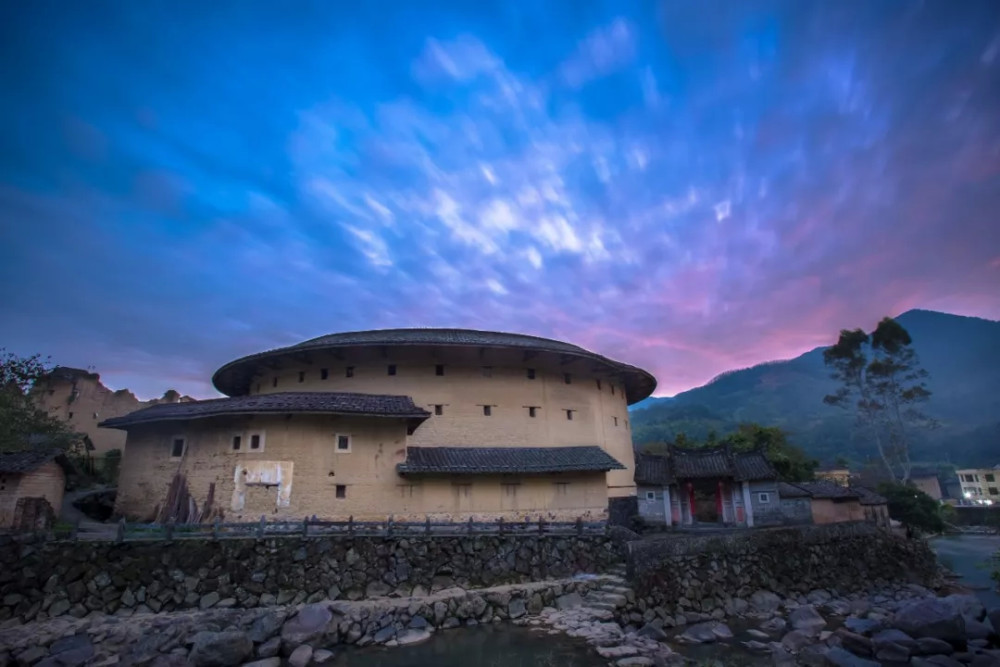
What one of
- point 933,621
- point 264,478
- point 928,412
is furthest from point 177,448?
point 928,412

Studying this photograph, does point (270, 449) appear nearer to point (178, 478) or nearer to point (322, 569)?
point (178, 478)

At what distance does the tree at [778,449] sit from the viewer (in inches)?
1337

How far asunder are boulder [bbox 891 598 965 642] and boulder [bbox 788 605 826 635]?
203cm

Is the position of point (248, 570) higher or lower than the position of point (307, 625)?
higher

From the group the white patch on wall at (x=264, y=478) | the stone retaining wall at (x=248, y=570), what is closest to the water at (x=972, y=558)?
the stone retaining wall at (x=248, y=570)

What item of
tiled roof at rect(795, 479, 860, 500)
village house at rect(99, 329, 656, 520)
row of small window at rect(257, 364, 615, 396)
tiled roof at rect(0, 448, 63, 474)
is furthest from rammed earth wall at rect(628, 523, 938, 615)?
tiled roof at rect(0, 448, 63, 474)

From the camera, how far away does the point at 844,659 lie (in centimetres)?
1191

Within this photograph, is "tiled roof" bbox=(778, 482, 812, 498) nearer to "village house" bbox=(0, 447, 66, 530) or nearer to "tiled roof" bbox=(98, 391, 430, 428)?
"tiled roof" bbox=(98, 391, 430, 428)

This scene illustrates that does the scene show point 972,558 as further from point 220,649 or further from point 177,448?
point 177,448

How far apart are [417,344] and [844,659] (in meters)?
16.4

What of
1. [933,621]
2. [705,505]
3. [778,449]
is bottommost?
[933,621]

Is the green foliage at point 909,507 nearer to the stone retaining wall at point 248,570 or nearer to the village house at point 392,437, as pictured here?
the village house at point 392,437

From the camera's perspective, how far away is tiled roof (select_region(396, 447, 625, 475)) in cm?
1873

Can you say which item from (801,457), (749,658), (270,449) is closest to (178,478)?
(270,449)
